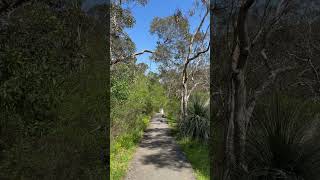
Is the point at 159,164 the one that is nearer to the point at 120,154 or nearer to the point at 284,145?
the point at 120,154

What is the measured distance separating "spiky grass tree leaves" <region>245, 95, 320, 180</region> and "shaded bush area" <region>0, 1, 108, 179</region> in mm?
2952

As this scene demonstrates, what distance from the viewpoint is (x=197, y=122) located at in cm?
1442

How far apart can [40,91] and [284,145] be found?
133 inches

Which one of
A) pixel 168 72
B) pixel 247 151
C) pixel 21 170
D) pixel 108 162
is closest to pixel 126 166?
pixel 108 162

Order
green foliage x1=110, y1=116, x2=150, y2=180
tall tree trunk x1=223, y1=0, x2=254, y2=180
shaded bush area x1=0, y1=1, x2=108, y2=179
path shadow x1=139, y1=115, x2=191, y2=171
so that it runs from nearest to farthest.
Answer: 1. shaded bush area x1=0, y1=1, x2=108, y2=179
2. tall tree trunk x1=223, y1=0, x2=254, y2=180
3. green foliage x1=110, y1=116, x2=150, y2=180
4. path shadow x1=139, y1=115, x2=191, y2=171

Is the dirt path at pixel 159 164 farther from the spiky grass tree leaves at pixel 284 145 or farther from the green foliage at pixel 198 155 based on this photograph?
the spiky grass tree leaves at pixel 284 145

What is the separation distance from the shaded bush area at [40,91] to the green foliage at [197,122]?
16.2 ft

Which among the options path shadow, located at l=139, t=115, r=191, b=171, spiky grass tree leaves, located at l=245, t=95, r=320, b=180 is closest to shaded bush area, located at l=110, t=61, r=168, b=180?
path shadow, located at l=139, t=115, r=191, b=171

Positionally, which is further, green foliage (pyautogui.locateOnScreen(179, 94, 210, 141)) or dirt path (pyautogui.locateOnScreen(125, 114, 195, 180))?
green foliage (pyautogui.locateOnScreen(179, 94, 210, 141))

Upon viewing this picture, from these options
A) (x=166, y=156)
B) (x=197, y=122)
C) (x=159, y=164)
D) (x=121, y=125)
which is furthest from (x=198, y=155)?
(x=121, y=125)

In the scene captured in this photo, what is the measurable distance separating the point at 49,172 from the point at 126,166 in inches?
94.3

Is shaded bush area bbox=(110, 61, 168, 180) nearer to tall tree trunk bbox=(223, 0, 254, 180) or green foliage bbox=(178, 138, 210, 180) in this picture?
green foliage bbox=(178, 138, 210, 180)

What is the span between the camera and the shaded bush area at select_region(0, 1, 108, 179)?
4564 millimetres

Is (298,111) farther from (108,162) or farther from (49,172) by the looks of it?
(108,162)
